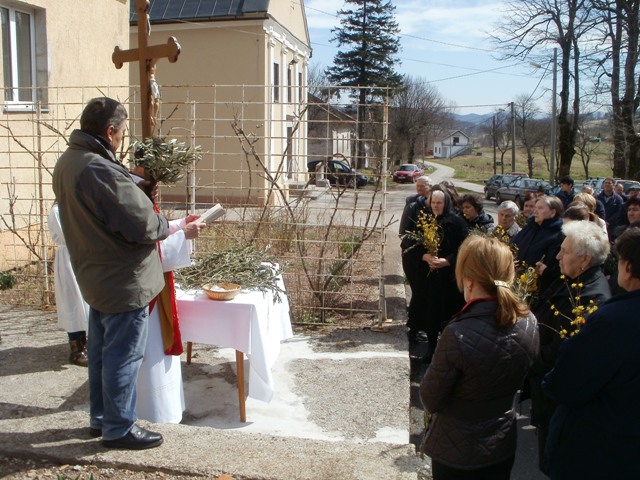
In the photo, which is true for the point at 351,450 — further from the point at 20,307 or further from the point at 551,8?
the point at 551,8

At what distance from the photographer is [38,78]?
30.7 feet

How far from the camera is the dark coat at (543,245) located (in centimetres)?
515

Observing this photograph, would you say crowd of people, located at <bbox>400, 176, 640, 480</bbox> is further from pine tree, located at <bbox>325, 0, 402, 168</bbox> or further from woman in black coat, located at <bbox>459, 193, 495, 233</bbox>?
pine tree, located at <bbox>325, 0, 402, 168</bbox>

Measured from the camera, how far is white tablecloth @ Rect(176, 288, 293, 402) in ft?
14.1

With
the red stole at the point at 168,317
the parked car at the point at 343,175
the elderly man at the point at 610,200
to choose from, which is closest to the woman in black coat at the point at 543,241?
the parked car at the point at 343,175

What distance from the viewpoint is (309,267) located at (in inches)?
335

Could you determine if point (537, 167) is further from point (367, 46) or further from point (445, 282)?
point (445, 282)

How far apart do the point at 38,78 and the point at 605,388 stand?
9281 millimetres

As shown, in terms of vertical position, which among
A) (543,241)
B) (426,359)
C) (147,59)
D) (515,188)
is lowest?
(426,359)

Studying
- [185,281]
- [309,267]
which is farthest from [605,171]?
[185,281]

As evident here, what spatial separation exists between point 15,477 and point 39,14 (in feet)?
26.6

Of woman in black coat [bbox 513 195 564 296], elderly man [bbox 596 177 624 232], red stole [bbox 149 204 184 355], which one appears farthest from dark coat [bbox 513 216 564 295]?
elderly man [bbox 596 177 624 232]

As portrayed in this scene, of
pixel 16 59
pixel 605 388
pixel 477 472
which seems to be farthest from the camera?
pixel 16 59

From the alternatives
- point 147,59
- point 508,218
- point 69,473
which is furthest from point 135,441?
point 508,218
